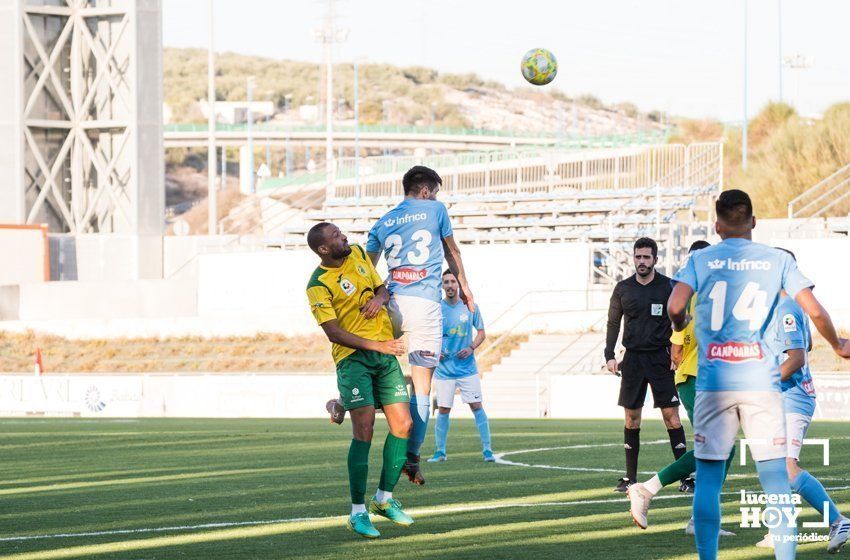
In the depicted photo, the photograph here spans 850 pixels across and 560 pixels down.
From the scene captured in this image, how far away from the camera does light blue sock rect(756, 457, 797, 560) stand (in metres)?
6.98

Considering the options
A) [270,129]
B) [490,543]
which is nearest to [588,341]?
[490,543]

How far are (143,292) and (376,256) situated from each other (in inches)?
1500

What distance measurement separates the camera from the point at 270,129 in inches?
4003

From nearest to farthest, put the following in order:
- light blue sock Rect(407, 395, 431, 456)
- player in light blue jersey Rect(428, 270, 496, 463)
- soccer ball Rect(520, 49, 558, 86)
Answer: light blue sock Rect(407, 395, 431, 456) → player in light blue jersey Rect(428, 270, 496, 463) → soccer ball Rect(520, 49, 558, 86)

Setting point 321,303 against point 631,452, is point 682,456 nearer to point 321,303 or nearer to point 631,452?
point 631,452

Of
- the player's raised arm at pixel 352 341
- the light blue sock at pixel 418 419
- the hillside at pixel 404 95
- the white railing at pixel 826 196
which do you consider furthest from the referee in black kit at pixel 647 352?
the hillside at pixel 404 95

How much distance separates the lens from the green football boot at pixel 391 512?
940 centimetres

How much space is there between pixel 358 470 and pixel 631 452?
10.3 feet

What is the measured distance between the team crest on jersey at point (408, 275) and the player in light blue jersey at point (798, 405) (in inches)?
99.6

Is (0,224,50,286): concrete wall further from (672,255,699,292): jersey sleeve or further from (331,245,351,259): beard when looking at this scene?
(672,255,699,292): jersey sleeve

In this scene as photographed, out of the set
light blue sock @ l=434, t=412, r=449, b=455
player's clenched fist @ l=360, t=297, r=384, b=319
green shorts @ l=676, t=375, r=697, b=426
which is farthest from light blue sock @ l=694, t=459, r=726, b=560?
light blue sock @ l=434, t=412, r=449, b=455

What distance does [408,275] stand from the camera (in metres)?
10.2

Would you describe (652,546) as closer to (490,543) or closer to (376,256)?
(490,543)

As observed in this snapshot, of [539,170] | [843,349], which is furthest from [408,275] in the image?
[539,170]
